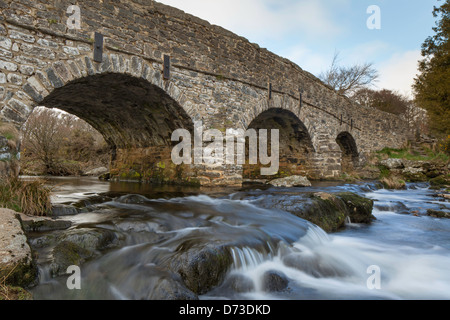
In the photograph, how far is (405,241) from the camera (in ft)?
13.1

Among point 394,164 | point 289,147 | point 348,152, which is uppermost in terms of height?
point 289,147

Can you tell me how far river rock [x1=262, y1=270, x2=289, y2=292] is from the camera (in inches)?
96.0

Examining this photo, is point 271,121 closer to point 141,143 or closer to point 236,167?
point 236,167

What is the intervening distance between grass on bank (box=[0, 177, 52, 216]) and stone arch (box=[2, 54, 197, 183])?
1.46 metres

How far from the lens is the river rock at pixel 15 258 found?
70.6 inches

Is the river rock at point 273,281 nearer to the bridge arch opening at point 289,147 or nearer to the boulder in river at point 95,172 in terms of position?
the bridge arch opening at point 289,147

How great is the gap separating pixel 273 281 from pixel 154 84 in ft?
16.9

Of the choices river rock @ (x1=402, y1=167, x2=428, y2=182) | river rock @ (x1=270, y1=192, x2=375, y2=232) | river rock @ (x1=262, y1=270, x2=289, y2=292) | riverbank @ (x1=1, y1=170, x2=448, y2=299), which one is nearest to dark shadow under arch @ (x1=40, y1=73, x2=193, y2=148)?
riverbank @ (x1=1, y1=170, x2=448, y2=299)

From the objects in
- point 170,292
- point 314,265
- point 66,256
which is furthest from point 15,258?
point 314,265

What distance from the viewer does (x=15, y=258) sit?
1.86m

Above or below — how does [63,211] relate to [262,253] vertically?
above

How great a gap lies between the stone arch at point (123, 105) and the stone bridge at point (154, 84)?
0.07ft

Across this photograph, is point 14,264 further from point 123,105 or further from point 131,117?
point 131,117

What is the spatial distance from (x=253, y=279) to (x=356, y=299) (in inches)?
35.9
